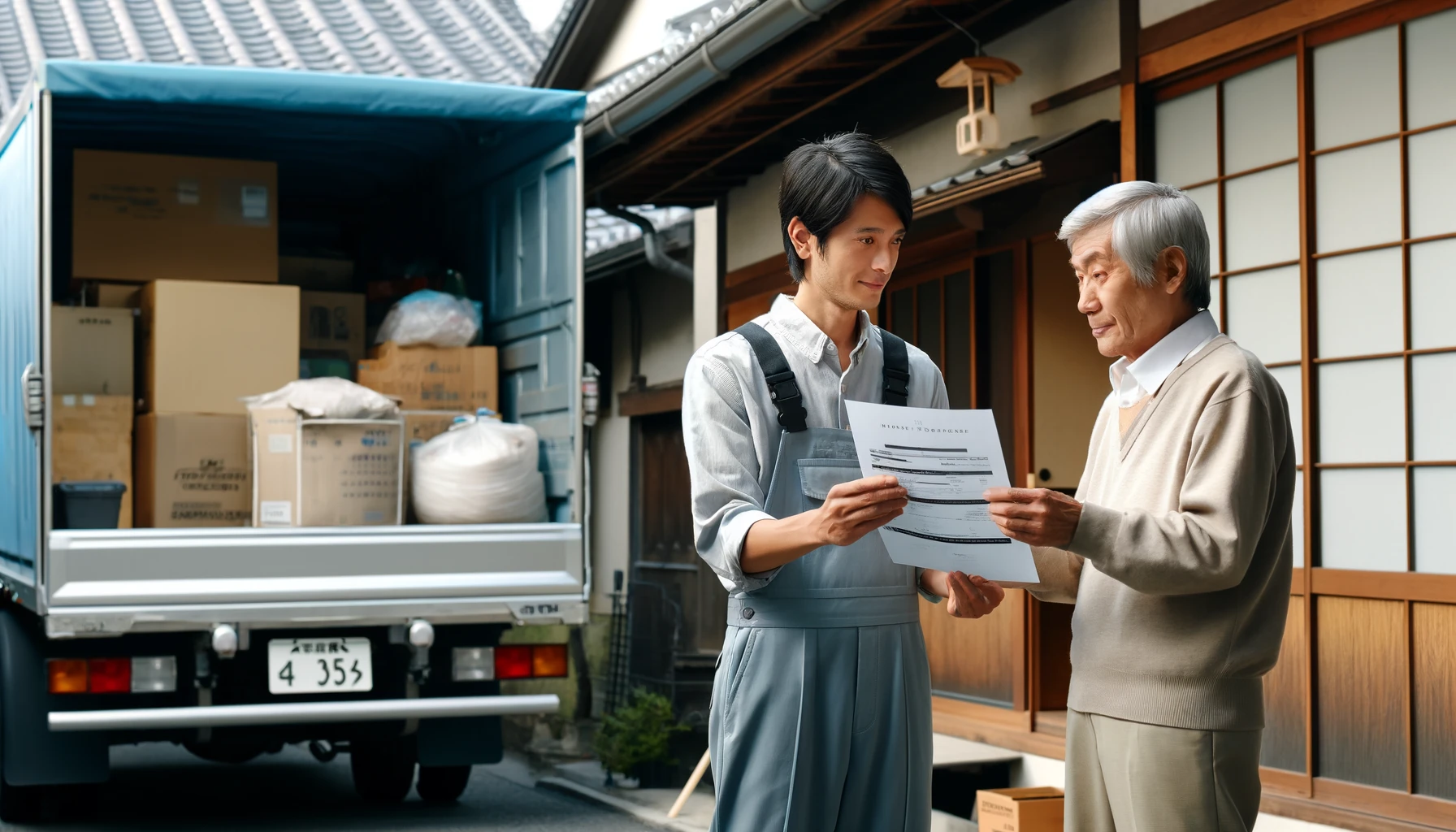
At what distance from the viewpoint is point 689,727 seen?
830 centimetres

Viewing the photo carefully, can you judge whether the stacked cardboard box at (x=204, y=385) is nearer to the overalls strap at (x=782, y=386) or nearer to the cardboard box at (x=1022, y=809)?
the cardboard box at (x=1022, y=809)

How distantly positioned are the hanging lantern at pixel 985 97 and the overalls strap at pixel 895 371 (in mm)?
4166

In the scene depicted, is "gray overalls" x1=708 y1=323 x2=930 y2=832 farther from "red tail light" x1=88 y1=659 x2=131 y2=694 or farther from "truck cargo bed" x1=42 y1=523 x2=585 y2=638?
"red tail light" x1=88 y1=659 x2=131 y2=694

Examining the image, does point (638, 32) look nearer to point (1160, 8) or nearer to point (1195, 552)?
point (1160, 8)

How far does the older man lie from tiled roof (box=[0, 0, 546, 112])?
683 inches

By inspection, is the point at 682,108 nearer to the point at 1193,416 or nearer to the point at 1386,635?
the point at 1386,635

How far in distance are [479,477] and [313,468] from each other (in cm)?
71

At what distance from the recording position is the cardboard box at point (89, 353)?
22.2ft

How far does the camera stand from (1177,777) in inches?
93.9

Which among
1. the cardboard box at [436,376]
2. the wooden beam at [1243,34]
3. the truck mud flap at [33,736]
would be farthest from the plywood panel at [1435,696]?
the truck mud flap at [33,736]

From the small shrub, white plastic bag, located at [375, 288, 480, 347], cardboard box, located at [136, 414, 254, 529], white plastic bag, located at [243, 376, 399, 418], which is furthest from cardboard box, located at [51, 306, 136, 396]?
the small shrub

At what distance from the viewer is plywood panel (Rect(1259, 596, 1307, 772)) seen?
5.27 meters

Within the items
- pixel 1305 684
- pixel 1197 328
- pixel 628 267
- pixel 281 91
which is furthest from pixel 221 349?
pixel 628 267

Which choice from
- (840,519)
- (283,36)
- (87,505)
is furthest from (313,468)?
(283,36)
